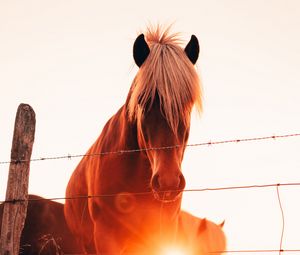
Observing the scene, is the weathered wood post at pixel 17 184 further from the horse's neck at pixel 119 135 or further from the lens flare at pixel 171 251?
the lens flare at pixel 171 251

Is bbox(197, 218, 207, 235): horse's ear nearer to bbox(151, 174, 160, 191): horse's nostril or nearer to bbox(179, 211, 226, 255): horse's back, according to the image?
bbox(179, 211, 226, 255): horse's back

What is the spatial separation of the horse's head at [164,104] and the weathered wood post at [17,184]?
1.03m

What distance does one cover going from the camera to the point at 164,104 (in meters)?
4.34

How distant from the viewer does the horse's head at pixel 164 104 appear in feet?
13.0

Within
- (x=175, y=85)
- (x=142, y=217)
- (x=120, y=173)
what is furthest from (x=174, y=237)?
(x=175, y=85)

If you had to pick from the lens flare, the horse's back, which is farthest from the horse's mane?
the horse's back

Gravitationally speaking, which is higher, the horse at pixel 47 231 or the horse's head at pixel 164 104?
the horse's head at pixel 164 104

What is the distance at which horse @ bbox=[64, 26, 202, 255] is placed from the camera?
4352 mm

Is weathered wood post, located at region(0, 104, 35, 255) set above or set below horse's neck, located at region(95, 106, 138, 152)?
below

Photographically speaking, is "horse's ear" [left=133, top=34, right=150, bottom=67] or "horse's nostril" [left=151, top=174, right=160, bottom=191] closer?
"horse's nostril" [left=151, top=174, right=160, bottom=191]

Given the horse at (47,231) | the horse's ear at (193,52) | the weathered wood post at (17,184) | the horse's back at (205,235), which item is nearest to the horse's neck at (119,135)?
the horse's ear at (193,52)

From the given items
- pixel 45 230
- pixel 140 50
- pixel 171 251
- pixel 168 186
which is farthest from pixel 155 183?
pixel 45 230

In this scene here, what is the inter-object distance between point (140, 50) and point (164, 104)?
0.97m

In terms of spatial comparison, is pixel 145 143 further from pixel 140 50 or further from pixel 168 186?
pixel 140 50
